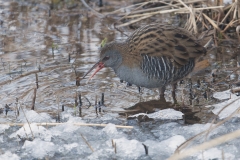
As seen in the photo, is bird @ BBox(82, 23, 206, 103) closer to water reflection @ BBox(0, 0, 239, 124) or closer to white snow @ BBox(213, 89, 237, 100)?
water reflection @ BBox(0, 0, 239, 124)

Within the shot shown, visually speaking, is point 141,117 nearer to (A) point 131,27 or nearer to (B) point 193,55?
(B) point 193,55

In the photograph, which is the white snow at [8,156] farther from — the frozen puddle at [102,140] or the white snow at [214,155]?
the white snow at [214,155]

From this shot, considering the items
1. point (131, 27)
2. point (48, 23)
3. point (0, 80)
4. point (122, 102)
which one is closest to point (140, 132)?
point (122, 102)

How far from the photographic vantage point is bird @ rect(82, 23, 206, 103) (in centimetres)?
538

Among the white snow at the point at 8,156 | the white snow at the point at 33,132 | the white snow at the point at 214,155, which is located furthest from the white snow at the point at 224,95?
the white snow at the point at 8,156

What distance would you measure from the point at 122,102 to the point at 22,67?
1.60 metres

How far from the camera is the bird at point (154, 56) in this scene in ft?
17.6

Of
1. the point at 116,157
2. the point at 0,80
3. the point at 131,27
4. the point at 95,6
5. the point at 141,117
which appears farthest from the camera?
the point at 95,6

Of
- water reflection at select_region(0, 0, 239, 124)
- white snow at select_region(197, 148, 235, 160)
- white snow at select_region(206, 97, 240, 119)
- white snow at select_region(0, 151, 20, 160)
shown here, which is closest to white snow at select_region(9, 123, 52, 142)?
white snow at select_region(0, 151, 20, 160)

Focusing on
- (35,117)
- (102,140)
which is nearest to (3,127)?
(35,117)

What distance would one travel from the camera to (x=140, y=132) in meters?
4.68

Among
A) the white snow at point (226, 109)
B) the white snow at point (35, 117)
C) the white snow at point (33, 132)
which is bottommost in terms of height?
the white snow at point (33, 132)

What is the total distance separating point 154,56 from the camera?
5.35 m

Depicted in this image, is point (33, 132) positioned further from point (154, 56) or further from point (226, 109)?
point (226, 109)
